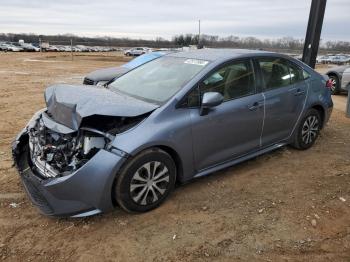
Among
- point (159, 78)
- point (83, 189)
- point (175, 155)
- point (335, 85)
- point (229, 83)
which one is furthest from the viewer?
point (335, 85)

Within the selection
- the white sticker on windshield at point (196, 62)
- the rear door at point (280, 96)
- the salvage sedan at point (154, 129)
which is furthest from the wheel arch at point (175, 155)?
the rear door at point (280, 96)

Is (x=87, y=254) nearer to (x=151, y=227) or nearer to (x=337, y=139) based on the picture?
(x=151, y=227)

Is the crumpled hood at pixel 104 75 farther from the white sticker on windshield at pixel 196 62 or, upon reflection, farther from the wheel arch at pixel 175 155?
the wheel arch at pixel 175 155

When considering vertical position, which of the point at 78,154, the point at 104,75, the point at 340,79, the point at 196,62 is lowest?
the point at 340,79

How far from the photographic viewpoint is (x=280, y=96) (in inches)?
197

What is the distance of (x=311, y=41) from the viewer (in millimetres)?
9039

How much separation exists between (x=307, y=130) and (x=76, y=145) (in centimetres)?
371

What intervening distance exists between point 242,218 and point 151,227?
95cm

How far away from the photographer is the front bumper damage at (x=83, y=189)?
339 centimetres

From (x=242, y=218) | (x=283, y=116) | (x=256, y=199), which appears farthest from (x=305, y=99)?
(x=242, y=218)

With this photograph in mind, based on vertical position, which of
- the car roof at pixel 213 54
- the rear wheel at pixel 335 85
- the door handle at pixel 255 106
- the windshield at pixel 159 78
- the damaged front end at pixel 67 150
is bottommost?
the rear wheel at pixel 335 85

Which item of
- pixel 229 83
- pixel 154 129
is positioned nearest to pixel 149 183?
pixel 154 129

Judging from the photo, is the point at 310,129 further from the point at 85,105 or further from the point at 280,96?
the point at 85,105

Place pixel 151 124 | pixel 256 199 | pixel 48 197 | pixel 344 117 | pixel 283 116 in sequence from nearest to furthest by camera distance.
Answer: pixel 48 197
pixel 151 124
pixel 256 199
pixel 283 116
pixel 344 117
